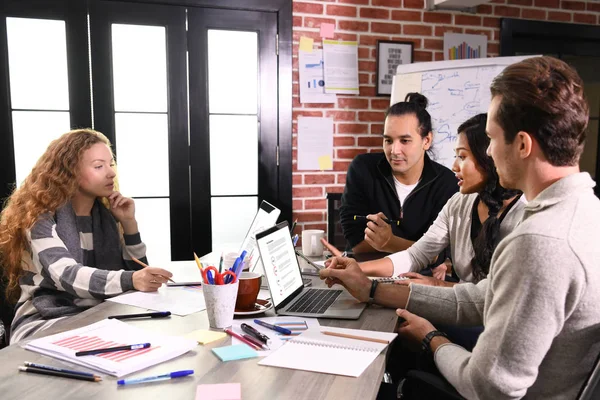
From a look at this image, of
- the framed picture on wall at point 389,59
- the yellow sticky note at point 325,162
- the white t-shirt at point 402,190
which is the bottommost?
the white t-shirt at point 402,190

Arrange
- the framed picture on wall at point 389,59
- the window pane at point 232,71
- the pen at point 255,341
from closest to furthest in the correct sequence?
1. the pen at point 255,341
2. the window pane at point 232,71
3. the framed picture on wall at point 389,59

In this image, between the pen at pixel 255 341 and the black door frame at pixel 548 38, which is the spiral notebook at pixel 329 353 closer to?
the pen at pixel 255 341

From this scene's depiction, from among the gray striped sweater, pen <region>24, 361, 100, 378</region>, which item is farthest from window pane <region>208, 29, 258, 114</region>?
pen <region>24, 361, 100, 378</region>

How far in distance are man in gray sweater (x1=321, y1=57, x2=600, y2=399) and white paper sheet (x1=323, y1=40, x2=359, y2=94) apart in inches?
90.6

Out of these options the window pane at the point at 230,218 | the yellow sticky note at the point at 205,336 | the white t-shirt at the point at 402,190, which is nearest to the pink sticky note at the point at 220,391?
the yellow sticky note at the point at 205,336

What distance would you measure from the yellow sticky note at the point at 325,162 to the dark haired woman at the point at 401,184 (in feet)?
2.31

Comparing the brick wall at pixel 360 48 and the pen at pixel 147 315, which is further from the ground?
the brick wall at pixel 360 48

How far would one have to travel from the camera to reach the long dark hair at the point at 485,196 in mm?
1690

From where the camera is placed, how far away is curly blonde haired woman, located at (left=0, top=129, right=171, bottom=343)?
5.23 ft

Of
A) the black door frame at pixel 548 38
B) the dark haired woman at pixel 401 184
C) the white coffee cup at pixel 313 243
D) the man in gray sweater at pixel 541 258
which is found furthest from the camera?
the black door frame at pixel 548 38

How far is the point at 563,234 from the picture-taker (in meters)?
0.91

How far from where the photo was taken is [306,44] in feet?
10.7

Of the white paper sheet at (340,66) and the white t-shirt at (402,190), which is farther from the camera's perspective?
the white paper sheet at (340,66)

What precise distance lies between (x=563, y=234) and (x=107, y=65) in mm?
2778
